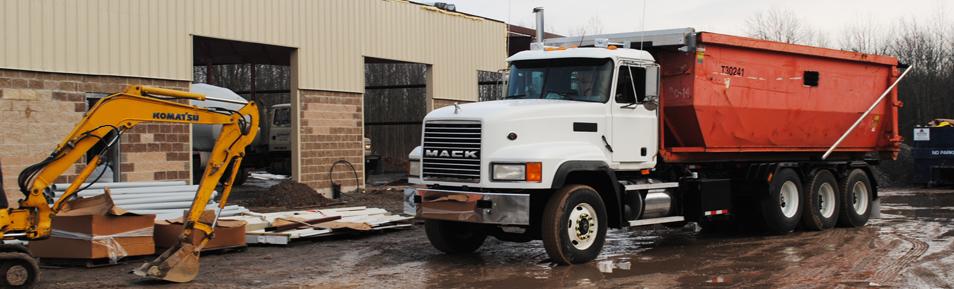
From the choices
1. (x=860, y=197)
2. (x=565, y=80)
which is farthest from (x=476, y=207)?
(x=860, y=197)

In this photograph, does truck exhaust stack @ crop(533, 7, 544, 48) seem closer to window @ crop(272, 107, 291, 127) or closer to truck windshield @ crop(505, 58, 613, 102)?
truck windshield @ crop(505, 58, 613, 102)

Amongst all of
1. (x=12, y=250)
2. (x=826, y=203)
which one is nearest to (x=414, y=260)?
(x=12, y=250)

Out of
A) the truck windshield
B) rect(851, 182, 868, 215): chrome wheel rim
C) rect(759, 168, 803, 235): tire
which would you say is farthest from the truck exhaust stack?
rect(851, 182, 868, 215): chrome wheel rim

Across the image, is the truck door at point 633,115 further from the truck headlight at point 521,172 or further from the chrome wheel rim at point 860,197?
the chrome wheel rim at point 860,197

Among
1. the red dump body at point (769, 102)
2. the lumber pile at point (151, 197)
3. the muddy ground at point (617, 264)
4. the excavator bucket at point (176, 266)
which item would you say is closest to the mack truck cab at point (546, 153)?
the muddy ground at point (617, 264)

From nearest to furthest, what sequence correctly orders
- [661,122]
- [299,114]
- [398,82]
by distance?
[661,122], [299,114], [398,82]

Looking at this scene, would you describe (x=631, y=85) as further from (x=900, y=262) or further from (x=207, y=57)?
(x=207, y=57)

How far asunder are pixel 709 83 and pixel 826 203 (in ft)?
13.0

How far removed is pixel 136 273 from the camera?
10094mm

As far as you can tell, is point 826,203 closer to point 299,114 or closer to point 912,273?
point 912,273

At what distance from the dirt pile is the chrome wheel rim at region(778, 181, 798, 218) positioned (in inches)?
389

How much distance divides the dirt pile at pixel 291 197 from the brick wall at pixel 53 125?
280cm

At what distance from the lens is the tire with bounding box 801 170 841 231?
603 inches

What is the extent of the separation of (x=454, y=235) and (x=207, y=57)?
1787 cm
